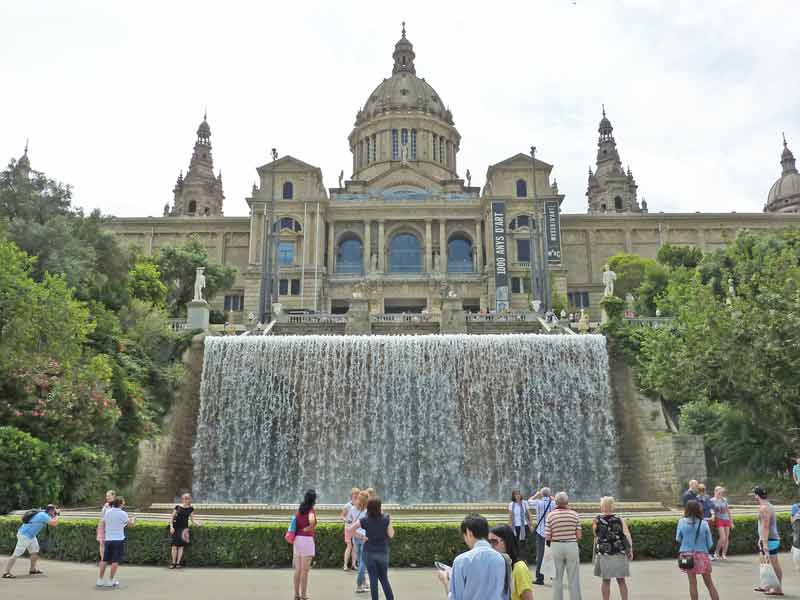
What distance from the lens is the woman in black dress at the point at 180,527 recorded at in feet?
36.5

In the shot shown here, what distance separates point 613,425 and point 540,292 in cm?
2458

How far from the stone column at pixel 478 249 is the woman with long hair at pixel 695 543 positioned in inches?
1894

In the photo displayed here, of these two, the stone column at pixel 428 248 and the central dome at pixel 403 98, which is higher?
the central dome at pixel 403 98

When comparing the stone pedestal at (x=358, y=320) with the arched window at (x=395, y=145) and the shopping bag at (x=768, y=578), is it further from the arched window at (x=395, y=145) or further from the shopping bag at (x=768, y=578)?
the arched window at (x=395, y=145)

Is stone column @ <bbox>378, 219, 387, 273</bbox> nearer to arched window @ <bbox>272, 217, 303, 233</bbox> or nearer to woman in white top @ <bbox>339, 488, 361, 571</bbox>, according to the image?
arched window @ <bbox>272, 217, 303, 233</bbox>

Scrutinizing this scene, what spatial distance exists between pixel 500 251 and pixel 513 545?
157ft

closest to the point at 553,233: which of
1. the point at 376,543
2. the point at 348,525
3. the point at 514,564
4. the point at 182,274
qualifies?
the point at 182,274

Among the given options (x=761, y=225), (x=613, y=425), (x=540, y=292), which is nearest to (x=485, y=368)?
(x=613, y=425)

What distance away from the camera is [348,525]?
9.92 m

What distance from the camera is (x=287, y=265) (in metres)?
56.6

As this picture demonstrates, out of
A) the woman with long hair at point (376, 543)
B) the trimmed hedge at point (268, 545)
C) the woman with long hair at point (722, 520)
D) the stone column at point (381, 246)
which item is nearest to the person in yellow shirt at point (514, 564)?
the woman with long hair at point (376, 543)

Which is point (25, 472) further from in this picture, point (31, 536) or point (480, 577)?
point (480, 577)

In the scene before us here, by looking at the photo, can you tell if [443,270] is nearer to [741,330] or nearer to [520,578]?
[741,330]

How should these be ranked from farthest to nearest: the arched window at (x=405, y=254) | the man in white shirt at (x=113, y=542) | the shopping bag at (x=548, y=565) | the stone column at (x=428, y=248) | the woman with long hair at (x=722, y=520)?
the arched window at (x=405, y=254)
the stone column at (x=428, y=248)
the woman with long hair at (x=722, y=520)
the man in white shirt at (x=113, y=542)
the shopping bag at (x=548, y=565)
